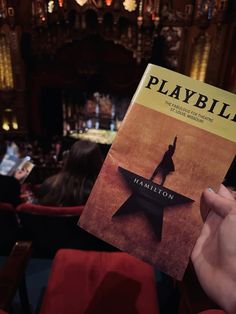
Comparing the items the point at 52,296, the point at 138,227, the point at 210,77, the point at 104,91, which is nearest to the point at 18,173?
the point at 52,296

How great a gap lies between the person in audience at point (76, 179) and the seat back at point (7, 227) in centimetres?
17

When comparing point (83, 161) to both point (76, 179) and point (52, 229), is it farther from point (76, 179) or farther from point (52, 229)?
point (52, 229)

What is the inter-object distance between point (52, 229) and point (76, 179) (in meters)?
0.29

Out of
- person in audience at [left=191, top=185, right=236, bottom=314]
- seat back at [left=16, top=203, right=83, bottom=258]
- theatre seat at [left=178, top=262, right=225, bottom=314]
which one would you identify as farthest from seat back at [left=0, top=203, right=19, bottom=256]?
person in audience at [left=191, top=185, right=236, bottom=314]

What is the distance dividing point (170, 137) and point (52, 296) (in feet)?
2.40

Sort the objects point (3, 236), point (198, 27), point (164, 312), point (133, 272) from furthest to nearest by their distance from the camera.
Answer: point (198, 27) → point (3, 236) → point (164, 312) → point (133, 272)

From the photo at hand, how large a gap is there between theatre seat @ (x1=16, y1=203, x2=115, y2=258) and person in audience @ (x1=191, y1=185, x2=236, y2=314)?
802 mm

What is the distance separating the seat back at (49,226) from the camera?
3.95ft

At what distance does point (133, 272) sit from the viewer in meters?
0.98

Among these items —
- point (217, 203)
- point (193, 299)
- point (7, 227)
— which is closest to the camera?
point (217, 203)

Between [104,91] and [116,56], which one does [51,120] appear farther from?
[116,56]

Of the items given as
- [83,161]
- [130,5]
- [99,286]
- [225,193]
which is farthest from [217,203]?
[130,5]

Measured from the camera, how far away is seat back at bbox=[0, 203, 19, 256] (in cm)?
128

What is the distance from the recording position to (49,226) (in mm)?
1293
